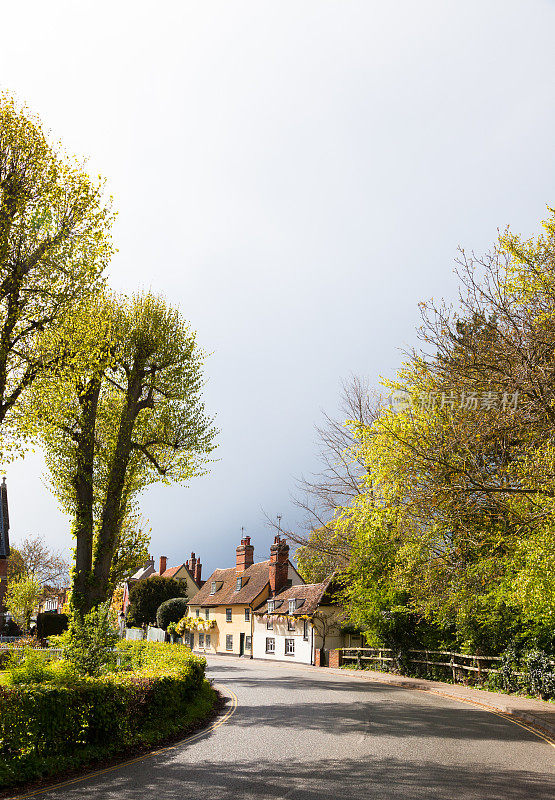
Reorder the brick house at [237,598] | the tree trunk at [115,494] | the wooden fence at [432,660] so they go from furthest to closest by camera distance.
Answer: the brick house at [237,598] → the wooden fence at [432,660] → the tree trunk at [115,494]

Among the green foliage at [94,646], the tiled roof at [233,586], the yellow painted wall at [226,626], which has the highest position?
the tiled roof at [233,586]

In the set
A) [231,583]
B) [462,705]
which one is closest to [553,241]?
[462,705]

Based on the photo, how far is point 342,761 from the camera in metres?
11.0

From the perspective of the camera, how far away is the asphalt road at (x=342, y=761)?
8.99m

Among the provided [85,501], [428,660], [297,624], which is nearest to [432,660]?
[428,660]

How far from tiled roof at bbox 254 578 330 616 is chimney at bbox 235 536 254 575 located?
8.07m

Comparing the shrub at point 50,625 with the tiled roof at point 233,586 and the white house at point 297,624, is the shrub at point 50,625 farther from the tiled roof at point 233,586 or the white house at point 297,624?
the tiled roof at point 233,586

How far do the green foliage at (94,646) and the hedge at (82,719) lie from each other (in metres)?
2.25

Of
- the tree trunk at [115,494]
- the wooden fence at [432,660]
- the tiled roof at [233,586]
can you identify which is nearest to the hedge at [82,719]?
the tree trunk at [115,494]

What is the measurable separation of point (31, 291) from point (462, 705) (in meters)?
18.1

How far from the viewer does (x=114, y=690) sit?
12.1m

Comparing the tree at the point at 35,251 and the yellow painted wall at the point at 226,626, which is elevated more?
the tree at the point at 35,251

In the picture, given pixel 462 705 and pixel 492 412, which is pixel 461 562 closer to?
pixel 462 705

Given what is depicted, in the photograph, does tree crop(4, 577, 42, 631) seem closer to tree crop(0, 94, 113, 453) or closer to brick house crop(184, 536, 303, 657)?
brick house crop(184, 536, 303, 657)
